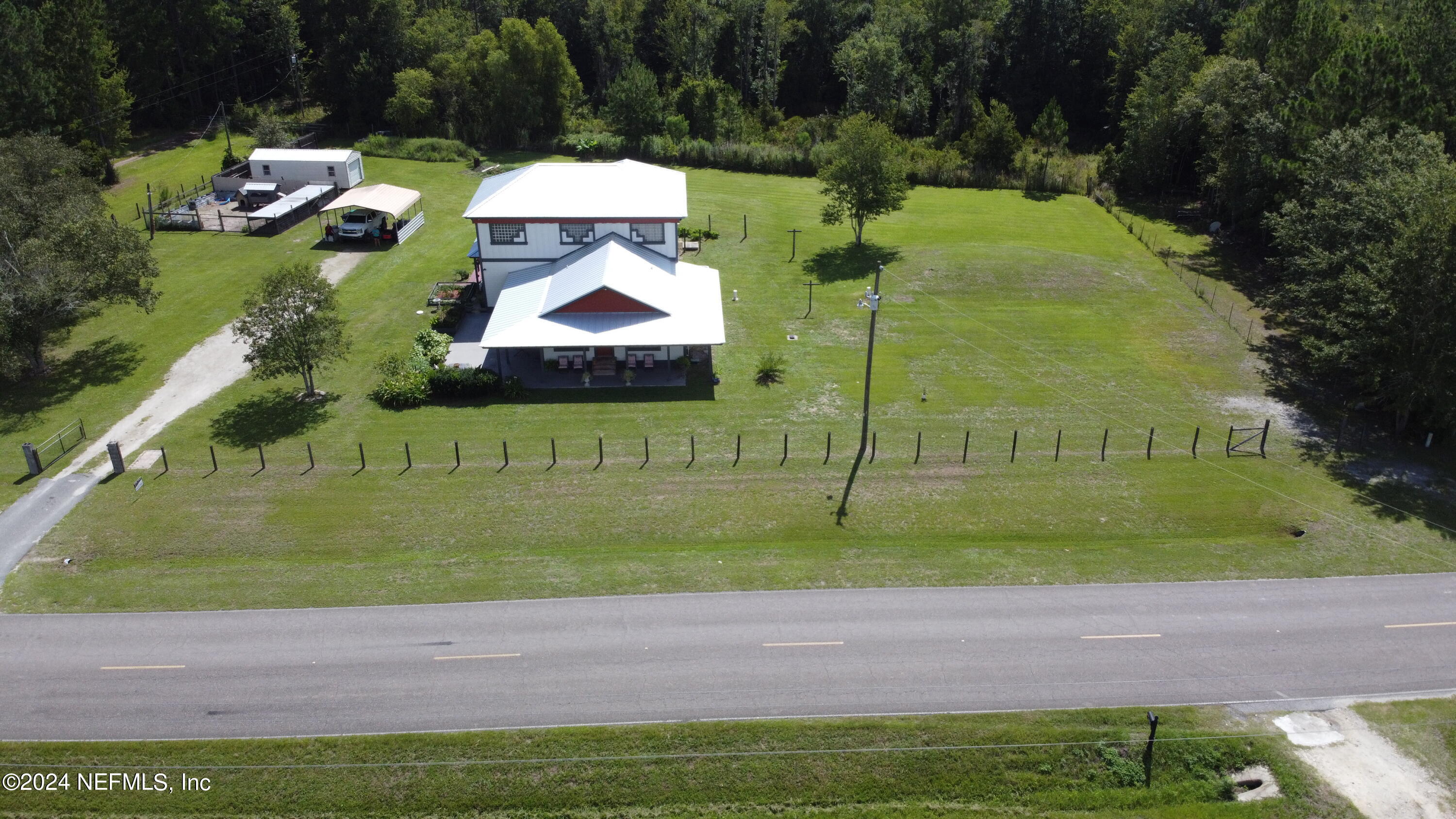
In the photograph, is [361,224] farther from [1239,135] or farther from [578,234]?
[1239,135]

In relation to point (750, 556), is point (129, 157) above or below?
above

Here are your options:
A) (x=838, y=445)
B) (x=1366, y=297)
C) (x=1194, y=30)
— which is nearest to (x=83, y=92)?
(x=838, y=445)

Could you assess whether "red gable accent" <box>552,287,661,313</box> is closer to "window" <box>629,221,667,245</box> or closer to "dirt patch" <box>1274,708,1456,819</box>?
"window" <box>629,221,667,245</box>

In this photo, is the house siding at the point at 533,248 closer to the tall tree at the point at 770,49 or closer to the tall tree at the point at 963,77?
the tall tree at the point at 963,77

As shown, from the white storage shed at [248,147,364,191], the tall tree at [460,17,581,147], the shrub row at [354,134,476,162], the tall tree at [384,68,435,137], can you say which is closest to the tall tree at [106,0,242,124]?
the tall tree at [384,68,435,137]

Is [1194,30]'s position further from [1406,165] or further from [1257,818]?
[1257,818]

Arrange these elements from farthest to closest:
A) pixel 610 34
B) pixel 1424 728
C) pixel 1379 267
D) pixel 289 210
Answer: pixel 610 34 → pixel 289 210 → pixel 1379 267 → pixel 1424 728

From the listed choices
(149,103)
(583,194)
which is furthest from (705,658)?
(149,103)
